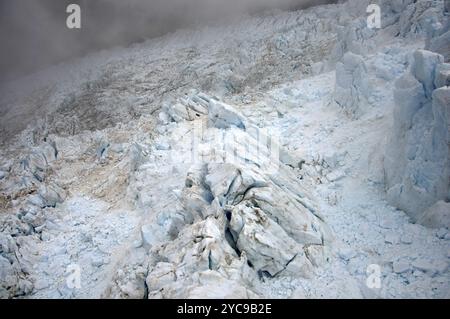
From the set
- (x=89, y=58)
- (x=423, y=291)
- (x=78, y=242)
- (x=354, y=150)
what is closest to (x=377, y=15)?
(x=354, y=150)

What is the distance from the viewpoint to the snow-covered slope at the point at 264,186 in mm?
11289

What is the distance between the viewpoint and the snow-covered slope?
11289 mm

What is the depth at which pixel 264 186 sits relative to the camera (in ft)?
44.2

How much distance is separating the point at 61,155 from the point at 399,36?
24.2 metres
